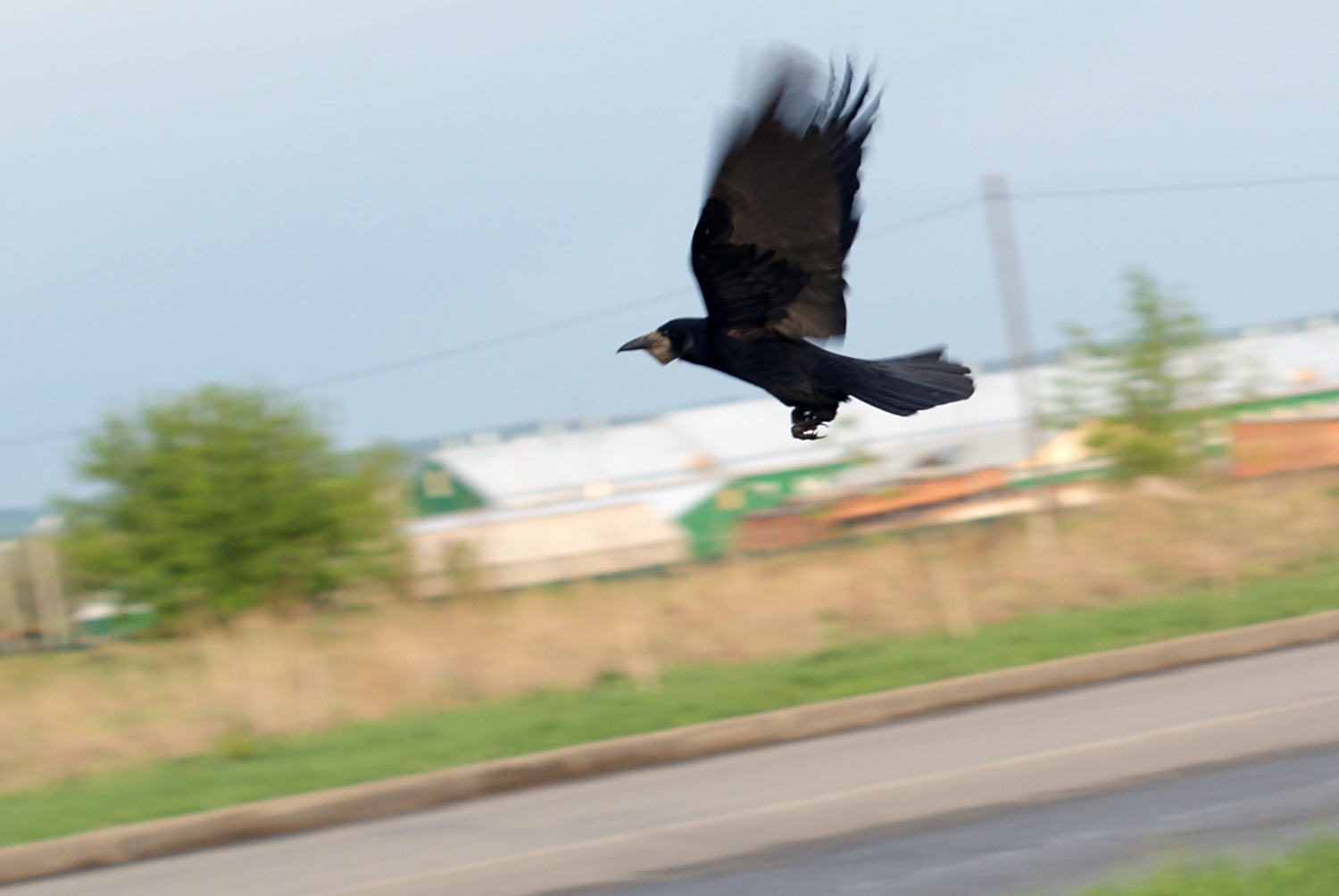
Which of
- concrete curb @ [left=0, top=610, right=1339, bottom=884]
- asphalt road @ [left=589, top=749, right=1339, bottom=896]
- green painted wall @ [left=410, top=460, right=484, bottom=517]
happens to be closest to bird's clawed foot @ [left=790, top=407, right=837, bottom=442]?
asphalt road @ [left=589, top=749, right=1339, bottom=896]

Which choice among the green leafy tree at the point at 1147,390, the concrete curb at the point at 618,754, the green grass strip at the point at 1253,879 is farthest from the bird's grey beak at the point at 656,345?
the green leafy tree at the point at 1147,390

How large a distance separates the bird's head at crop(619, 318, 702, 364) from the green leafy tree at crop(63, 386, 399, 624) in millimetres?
26382

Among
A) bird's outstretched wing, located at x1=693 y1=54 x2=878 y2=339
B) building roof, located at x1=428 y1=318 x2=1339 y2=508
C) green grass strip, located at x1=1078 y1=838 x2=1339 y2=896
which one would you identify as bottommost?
green grass strip, located at x1=1078 y1=838 x2=1339 y2=896

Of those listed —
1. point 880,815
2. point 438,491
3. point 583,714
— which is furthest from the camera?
point 438,491

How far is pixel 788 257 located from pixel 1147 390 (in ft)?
82.6

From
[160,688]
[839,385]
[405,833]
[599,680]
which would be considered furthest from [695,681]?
[839,385]

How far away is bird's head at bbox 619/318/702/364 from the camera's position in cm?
335

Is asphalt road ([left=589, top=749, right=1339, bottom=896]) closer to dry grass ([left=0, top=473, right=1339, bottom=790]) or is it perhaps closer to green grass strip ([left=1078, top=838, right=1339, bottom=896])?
green grass strip ([left=1078, top=838, right=1339, bottom=896])

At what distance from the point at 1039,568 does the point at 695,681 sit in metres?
6.62

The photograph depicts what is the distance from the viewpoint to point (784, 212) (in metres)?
3.77

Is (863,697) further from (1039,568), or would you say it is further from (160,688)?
(160,688)

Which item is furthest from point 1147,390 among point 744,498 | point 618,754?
point 618,754

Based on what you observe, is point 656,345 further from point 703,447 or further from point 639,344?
point 703,447

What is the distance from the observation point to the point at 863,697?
34.9 ft
